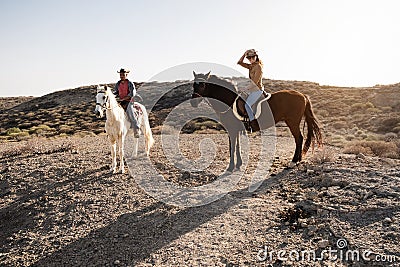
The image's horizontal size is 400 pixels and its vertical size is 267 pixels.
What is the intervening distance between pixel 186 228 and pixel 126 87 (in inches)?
207

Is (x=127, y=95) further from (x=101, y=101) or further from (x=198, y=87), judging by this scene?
(x=198, y=87)

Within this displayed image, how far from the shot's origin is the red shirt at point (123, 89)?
9570 millimetres

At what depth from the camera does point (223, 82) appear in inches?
328

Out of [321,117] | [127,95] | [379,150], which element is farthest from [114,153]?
[321,117]

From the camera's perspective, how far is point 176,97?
42656 mm

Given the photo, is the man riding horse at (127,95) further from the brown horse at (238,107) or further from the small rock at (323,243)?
the small rock at (323,243)

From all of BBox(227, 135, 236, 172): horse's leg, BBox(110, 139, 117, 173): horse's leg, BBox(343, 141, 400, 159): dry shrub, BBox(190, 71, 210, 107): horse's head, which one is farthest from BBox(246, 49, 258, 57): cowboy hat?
BBox(343, 141, 400, 159): dry shrub

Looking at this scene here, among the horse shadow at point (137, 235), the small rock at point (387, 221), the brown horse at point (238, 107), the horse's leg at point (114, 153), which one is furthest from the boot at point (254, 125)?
the small rock at point (387, 221)

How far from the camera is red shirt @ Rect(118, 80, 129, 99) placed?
9.57 m

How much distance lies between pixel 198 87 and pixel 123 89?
9.14ft

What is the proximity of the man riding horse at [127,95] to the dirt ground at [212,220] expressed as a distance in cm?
139

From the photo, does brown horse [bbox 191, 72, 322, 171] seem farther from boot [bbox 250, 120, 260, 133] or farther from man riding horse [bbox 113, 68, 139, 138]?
man riding horse [bbox 113, 68, 139, 138]

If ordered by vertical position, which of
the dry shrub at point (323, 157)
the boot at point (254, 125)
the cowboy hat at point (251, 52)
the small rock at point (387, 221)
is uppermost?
the cowboy hat at point (251, 52)

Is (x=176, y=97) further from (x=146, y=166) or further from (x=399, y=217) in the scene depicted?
(x=399, y=217)
